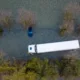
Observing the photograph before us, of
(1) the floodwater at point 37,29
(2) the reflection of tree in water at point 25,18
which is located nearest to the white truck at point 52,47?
(1) the floodwater at point 37,29

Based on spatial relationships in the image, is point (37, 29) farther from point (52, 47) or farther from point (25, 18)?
point (52, 47)

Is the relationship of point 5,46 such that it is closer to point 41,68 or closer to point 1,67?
point 1,67

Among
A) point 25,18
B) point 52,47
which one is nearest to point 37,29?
point 25,18

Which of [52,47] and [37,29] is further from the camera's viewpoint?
[37,29]

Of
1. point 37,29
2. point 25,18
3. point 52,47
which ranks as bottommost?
point 52,47

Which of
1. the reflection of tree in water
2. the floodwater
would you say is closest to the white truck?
the floodwater

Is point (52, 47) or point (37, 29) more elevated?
point (37, 29)

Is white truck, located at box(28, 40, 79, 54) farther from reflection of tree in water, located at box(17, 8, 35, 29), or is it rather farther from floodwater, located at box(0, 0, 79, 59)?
reflection of tree in water, located at box(17, 8, 35, 29)
